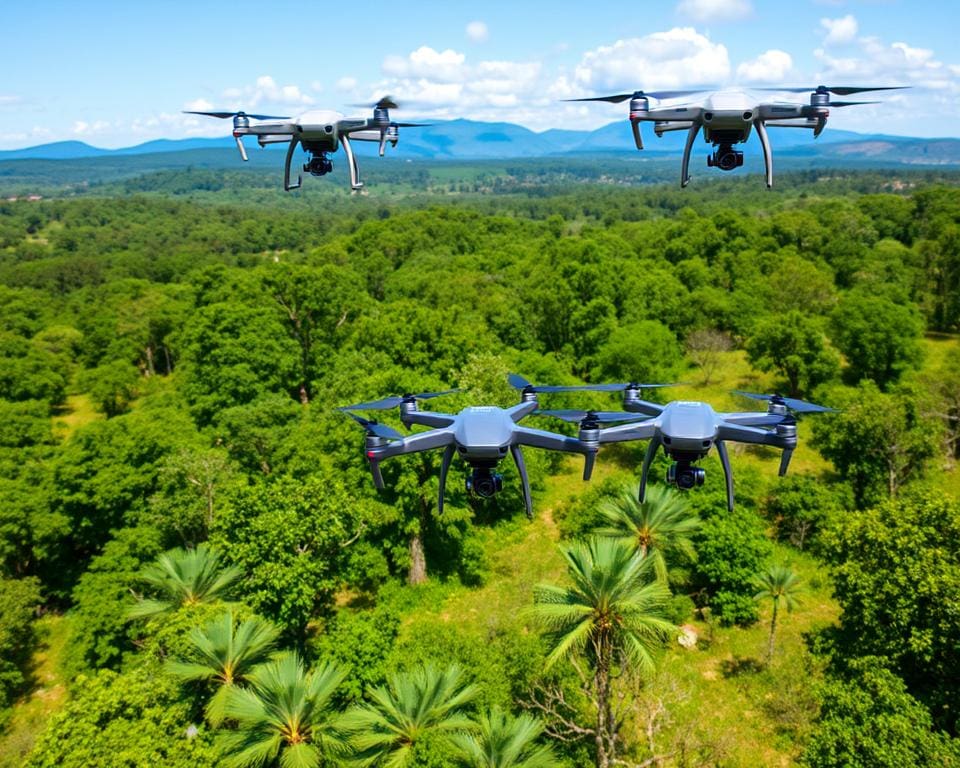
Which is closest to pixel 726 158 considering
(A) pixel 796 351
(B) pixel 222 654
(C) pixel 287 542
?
(B) pixel 222 654

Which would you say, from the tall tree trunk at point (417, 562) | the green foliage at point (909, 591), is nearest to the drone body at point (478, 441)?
the green foliage at point (909, 591)

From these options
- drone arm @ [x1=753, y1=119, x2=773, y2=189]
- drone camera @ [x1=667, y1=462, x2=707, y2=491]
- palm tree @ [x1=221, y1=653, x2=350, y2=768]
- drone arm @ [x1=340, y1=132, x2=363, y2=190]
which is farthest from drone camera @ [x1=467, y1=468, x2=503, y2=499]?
palm tree @ [x1=221, y1=653, x2=350, y2=768]

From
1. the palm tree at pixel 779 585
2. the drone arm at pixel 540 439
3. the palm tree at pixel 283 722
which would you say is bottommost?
the palm tree at pixel 779 585

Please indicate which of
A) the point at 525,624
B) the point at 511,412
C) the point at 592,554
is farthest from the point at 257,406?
the point at 511,412

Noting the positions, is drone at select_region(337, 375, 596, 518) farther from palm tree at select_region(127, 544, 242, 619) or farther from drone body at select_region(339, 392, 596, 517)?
palm tree at select_region(127, 544, 242, 619)

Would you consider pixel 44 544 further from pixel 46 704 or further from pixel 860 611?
pixel 860 611

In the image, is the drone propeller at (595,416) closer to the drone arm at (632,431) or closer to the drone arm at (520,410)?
the drone arm at (632,431)

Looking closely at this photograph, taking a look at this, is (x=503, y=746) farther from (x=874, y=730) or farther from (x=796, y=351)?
(x=796, y=351)
